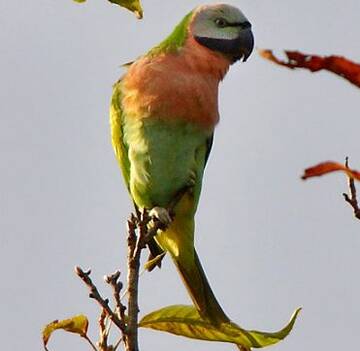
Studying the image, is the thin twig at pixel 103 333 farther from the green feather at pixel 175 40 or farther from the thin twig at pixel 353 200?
the green feather at pixel 175 40

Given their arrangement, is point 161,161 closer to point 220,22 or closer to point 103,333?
point 220,22

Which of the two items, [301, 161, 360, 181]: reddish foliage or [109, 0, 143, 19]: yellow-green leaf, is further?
[109, 0, 143, 19]: yellow-green leaf

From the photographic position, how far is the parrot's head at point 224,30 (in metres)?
5.75

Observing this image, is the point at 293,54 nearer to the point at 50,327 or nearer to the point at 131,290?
the point at 131,290

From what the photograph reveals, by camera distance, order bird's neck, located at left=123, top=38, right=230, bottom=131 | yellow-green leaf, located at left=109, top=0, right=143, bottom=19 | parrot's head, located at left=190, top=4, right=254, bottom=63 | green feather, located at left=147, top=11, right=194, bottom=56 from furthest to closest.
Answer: parrot's head, located at left=190, top=4, right=254, bottom=63
green feather, located at left=147, top=11, right=194, bottom=56
bird's neck, located at left=123, top=38, right=230, bottom=131
yellow-green leaf, located at left=109, top=0, right=143, bottom=19

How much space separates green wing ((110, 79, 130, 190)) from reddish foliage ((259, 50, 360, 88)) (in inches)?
153

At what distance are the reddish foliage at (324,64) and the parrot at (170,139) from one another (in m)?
3.32

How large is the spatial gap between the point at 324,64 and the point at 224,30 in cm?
471

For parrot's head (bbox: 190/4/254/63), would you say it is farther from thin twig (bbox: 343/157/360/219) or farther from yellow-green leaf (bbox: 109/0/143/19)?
thin twig (bbox: 343/157/360/219)

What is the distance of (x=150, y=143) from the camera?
4.96 metres

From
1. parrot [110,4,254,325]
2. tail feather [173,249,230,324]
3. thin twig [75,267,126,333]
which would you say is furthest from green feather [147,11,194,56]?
thin twig [75,267,126,333]

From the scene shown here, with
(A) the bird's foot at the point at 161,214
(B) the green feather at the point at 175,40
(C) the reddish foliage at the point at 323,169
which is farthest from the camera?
(B) the green feather at the point at 175,40

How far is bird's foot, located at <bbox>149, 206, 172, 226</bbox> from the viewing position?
455 cm

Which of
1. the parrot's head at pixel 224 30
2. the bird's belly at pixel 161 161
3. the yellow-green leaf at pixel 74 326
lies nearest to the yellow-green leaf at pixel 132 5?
the yellow-green leaf at pixel 74 326
